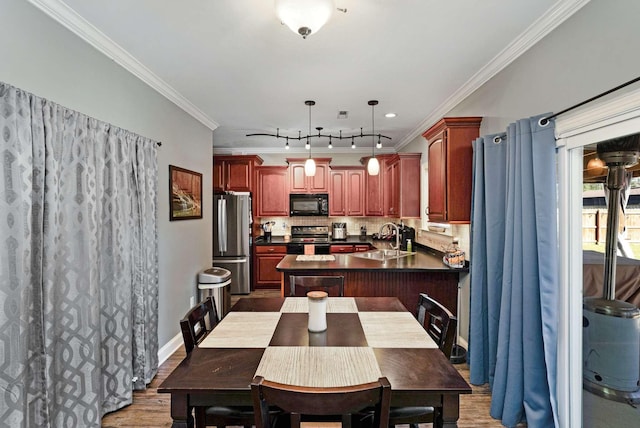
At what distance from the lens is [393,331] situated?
164 cm

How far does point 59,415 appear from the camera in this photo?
6.11 ft

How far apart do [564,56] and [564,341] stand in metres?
1.70

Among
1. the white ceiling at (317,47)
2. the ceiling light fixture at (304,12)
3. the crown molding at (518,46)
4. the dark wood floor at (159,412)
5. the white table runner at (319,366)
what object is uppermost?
the white ceiling at (317,47)

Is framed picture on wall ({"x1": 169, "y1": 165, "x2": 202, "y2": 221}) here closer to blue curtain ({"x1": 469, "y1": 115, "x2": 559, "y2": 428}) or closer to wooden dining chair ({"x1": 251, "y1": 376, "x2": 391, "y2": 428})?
wooden dining chair ({"x1": 251, "y1": 376, "x2": 391, "y2": 428})

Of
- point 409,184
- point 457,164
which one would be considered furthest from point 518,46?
point 409,184

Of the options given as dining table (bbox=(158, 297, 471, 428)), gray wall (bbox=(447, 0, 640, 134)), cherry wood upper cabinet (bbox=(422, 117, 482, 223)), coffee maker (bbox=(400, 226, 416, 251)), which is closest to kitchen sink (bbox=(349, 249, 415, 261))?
coffee maker (bbox=(400, 226, 416, 251))

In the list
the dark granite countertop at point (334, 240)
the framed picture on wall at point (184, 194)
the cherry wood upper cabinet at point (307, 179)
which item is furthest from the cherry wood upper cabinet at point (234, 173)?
the framed picture on wall at point (184, 194)

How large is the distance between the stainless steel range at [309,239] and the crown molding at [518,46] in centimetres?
296

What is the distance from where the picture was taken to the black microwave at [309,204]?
5895 millimetres

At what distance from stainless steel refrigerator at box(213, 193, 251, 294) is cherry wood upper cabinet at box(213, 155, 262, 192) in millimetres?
438

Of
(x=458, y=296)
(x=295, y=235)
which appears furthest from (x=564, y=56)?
(x=295, y=235)

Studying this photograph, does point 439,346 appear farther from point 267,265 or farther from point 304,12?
point 267,265

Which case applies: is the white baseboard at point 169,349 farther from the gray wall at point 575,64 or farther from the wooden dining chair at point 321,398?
the gray wall at point 575,64

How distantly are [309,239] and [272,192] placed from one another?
3.65ft
